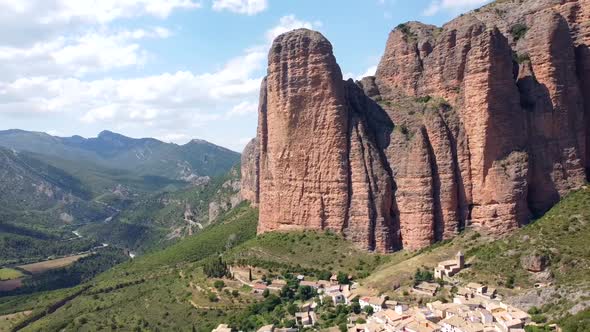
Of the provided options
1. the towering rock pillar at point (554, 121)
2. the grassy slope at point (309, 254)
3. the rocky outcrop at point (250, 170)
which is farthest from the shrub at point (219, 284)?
the rocky outcrop at point (250, 170)

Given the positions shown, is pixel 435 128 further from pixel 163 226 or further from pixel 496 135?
pixel 163 226

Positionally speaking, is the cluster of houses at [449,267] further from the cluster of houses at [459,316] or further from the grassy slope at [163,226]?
the grassy slope at [163,226]

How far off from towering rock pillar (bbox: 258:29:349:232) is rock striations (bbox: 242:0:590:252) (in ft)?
0.44

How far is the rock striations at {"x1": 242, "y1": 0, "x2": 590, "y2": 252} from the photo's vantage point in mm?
57188

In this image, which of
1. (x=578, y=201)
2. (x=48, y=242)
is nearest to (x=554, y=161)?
(x=578, y=201)

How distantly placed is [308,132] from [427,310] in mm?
27198

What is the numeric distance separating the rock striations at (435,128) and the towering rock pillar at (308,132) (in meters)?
0.13

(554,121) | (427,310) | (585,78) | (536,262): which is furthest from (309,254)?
(585,78)

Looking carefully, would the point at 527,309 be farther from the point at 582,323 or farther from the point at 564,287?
the point at 582,323

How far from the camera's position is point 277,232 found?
229ft

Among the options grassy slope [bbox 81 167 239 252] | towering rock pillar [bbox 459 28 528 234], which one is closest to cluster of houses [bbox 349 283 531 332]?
towering rock pillar [bbox 459 28 528 234]

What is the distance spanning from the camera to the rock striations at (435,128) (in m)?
57.2

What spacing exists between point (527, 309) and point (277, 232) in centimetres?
3299

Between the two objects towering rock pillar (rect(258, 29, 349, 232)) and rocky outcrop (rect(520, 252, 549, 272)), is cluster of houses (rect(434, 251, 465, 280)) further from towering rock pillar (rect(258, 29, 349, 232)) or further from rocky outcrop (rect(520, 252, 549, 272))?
towering rock pillar (rect(258, 29, 349, 232))
